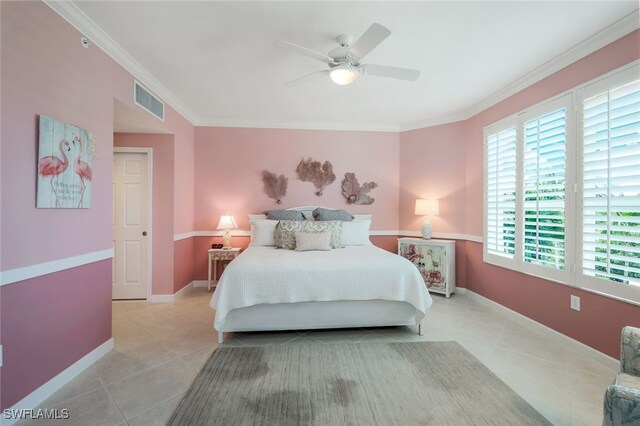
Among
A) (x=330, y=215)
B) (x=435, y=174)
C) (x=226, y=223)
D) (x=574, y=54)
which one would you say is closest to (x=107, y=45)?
(x=226, y=223)

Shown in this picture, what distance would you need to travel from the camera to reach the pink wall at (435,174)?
4.20 m

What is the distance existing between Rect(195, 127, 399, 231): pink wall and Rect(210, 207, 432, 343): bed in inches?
77.3

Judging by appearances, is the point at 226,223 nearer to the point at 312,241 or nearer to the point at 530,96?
the point at 312,241

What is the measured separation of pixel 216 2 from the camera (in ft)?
6.38

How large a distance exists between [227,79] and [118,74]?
3.39 feet

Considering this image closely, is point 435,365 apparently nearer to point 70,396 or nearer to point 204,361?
point 204,361

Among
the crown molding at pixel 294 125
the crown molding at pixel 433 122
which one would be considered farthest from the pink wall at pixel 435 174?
the crown molding at pixel 294 125

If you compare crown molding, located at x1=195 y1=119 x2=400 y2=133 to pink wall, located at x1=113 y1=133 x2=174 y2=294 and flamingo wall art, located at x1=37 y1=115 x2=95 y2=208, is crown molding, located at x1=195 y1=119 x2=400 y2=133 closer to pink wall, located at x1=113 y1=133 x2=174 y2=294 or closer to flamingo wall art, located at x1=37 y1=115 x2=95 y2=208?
pink wall, located at x1=113 y1=133 x2=174 y2=294

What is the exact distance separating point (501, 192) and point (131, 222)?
196 inches

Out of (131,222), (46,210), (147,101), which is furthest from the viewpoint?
(131,222)

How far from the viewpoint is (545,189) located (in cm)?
276

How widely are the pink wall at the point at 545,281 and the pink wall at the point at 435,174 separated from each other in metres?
0.14

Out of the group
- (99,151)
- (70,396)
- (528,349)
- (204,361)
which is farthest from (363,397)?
(99,151)

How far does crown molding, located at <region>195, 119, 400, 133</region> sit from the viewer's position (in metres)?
4.48
